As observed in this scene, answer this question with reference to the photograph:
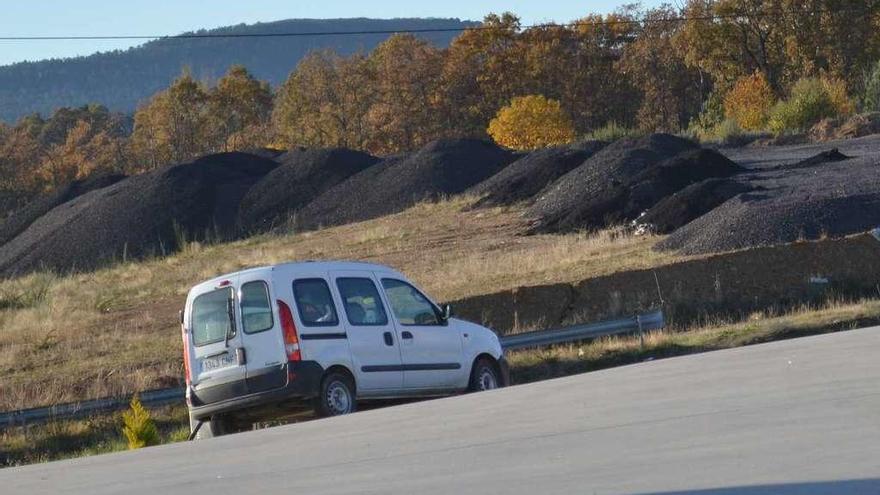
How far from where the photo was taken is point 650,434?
32.7ft

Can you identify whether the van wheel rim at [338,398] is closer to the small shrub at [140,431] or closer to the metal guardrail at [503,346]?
the small shrub at [140,431]

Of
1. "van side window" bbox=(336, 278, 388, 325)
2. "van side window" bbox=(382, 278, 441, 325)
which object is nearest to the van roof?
"van side window" bbox=(336, 278, 388, 325)

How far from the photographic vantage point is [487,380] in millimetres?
17359

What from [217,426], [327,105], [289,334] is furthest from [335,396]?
[327,105]

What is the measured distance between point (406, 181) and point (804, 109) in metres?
26.0

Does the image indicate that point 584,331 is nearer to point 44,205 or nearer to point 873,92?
point 44,205

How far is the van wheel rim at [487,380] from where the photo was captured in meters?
17.2

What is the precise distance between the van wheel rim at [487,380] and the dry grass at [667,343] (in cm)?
265

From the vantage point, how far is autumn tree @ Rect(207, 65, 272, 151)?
11031cm

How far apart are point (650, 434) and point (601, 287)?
644 inches

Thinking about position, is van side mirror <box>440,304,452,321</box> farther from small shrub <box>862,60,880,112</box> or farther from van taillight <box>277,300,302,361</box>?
small shrub <box>862,60,880,112</box>

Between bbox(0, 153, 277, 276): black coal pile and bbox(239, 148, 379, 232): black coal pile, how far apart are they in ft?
2.41

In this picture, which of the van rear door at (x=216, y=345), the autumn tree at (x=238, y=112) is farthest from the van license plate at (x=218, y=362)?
the autumn tree at (x=238, y=112)

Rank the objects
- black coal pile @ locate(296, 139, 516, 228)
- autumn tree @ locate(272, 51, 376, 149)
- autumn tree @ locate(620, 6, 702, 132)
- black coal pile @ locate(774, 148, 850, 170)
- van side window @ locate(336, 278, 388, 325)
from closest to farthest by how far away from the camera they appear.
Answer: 1. van side window @ locate(336, 278, 388, 325)
2. black coal pile @ locate(774, 148, 850, 170)
3. black coal pile @ locate(296, 139, 516, 228)
4. autumn tree @ locate(620, 6, 702, 132)
5. autumn tree @ locate(272, 51, 376, 149)
